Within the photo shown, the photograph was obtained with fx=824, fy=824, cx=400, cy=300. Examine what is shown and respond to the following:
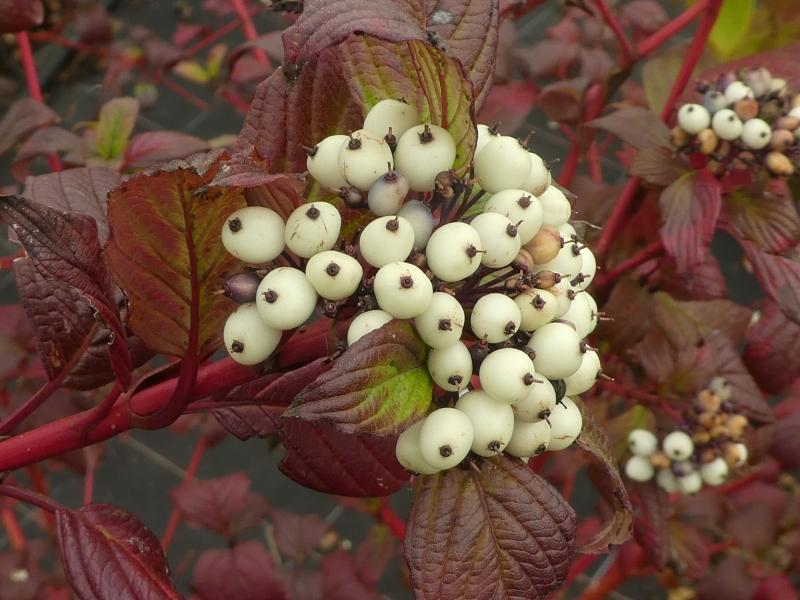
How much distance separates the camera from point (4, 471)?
542 mm

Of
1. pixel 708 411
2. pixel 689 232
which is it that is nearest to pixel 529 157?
pixel 689 232

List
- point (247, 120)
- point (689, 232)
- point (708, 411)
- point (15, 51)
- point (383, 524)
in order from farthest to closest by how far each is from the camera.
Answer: point (15, 51)
point (383, 524)
point (708, 411)
point (689, 232)
point (247, 120)

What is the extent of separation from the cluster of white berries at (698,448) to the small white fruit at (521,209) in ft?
1.70

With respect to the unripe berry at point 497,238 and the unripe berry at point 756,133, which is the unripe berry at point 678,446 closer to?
the unripe berry at point 756,133

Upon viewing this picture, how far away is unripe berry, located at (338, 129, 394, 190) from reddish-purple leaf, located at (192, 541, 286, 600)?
69 centimetres

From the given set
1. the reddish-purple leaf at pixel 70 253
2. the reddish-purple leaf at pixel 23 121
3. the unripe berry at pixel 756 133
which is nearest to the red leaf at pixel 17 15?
the reddish-purple leaf at pixel 23 121

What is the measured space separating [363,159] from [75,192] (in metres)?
0.30

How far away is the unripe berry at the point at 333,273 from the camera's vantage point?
0.41 metres

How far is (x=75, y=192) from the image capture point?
0.62 meters

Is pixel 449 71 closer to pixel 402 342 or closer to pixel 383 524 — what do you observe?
pixel 402 342

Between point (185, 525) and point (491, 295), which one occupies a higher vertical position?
point (491, 295)

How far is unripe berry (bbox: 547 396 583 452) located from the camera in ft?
1.53

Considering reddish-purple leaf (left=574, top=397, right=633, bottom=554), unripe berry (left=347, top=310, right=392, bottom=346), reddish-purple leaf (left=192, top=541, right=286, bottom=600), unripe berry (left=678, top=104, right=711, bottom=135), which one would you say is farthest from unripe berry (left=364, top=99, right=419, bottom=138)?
reddish-purple leaf (left=192, top=541, right=286, bottom=600)

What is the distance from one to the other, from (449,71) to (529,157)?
73mm
